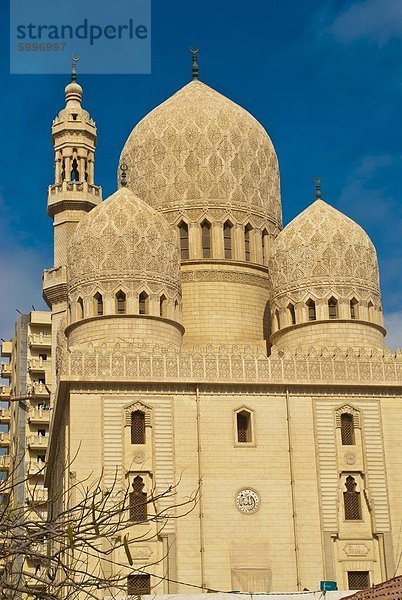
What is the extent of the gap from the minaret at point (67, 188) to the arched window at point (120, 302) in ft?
31.3

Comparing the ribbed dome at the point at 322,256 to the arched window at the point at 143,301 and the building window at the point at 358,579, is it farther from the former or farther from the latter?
the building window at the point at 358,579

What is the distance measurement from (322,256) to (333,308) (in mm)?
1893

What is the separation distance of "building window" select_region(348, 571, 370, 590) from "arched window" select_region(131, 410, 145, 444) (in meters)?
7.48

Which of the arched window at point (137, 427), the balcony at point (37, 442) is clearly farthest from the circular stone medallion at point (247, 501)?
the balcony at point (37, 442)

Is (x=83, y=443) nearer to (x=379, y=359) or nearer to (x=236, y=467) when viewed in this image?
(x=236, y=467)

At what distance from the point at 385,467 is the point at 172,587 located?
7.70 m

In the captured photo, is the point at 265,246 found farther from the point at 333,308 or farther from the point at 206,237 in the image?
the point at 333,308

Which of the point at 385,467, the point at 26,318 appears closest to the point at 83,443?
the point at 385,467

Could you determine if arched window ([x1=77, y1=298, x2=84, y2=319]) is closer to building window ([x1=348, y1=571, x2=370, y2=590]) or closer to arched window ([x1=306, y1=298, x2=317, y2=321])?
arched window ([x1=306, y1=298, x2=317, y2=321])

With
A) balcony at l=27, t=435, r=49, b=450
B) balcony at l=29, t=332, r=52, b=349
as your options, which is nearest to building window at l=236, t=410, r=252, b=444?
balcony at l=27, t=435, r=49, b=450

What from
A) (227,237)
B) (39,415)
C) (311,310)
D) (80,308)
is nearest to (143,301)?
(80,308)

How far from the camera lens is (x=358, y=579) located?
3070 centimetres

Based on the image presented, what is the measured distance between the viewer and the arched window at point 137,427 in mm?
30922

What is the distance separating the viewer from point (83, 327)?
33.7 m
